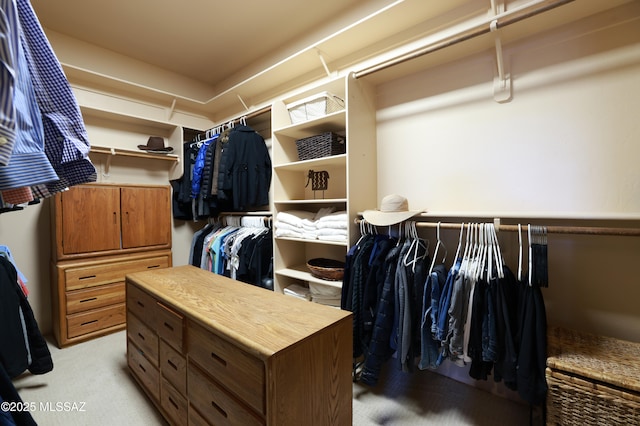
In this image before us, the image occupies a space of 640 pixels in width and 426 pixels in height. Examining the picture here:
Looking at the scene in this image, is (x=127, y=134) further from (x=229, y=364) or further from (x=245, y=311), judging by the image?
(x=229, y=364)

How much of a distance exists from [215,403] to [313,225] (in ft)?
4.31

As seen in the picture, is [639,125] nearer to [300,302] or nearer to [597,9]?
[597,9]

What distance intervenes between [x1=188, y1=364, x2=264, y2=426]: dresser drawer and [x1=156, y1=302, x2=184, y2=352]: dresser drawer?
153 mm

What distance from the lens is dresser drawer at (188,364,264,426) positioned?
3.40ft

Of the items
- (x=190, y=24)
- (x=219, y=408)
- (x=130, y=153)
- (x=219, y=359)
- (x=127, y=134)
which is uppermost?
(x=190, y=24)

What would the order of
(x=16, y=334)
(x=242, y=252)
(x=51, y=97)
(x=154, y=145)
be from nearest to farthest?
(x=51, y=97), (x=16, y=334), (x=242, y=252), (x=154, y=145)

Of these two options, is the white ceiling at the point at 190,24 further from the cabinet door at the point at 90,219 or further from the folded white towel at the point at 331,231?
the folded white towel at the point at 331,231

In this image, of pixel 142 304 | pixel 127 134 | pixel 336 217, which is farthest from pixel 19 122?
pixel 127 134

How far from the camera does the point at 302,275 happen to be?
228 centimetres

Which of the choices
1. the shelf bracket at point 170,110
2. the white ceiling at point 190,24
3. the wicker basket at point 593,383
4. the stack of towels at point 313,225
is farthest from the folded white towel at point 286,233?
the shelf bracket at point 170,110

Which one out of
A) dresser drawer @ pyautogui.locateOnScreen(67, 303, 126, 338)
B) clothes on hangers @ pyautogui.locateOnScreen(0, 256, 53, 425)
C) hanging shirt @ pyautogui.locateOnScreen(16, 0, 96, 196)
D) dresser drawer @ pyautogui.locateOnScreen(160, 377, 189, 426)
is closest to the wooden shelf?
clothes on hangers @ pyautogui.locateOnScreen(0, 256, 53, 425)

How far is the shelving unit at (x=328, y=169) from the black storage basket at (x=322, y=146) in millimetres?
70

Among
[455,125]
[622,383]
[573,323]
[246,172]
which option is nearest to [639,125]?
[455,125]

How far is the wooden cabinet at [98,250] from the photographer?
2414 millimetres
